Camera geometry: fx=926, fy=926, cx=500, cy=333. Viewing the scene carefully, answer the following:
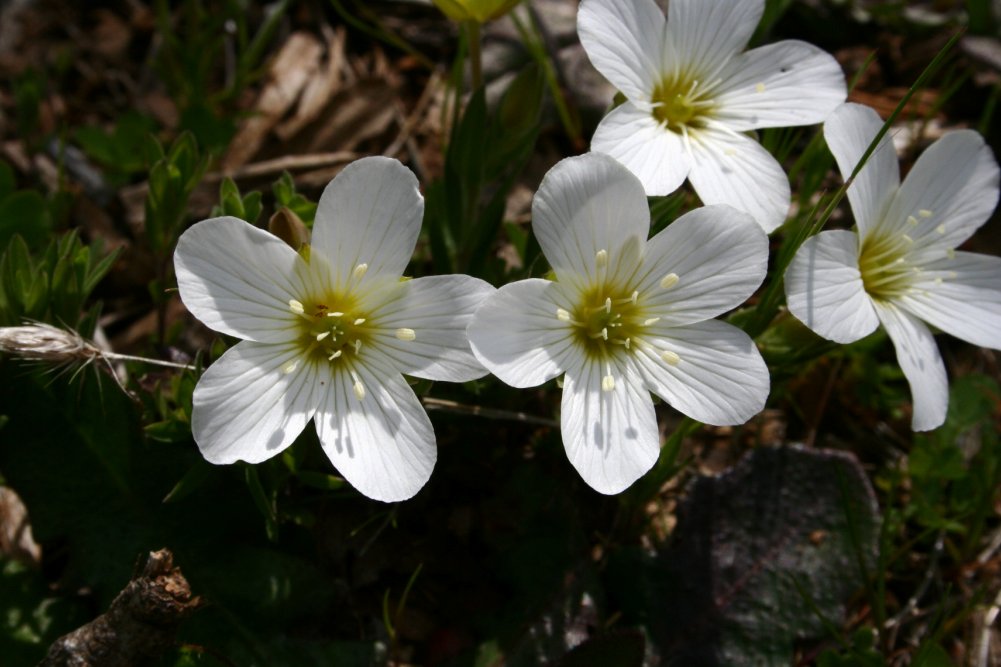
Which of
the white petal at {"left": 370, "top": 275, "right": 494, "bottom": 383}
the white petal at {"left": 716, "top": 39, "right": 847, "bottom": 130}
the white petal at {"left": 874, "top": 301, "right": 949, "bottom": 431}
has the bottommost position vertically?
the white petal at {"left": 874, "top": 301, "right": 949, "bottom": 431}

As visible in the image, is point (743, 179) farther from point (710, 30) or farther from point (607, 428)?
point (607, 428)

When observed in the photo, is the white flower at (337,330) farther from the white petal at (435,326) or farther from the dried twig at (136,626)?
the dried twig at (136,626)

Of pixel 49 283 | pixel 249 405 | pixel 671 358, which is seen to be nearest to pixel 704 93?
pixel 671 358

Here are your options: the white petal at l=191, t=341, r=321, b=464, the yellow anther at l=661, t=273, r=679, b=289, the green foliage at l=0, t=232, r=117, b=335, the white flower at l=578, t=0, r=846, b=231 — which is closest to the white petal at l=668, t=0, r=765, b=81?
the white flower at l=578, t=0, r=846, b=231

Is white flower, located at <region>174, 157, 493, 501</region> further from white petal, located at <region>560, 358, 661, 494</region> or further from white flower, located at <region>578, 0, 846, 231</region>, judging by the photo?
white flower, located at <region>578, 0, 846, 231</region>

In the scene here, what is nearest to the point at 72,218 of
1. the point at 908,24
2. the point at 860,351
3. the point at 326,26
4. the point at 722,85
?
the point at 326,26

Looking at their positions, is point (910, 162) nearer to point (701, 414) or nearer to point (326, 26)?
point (701, 414)
